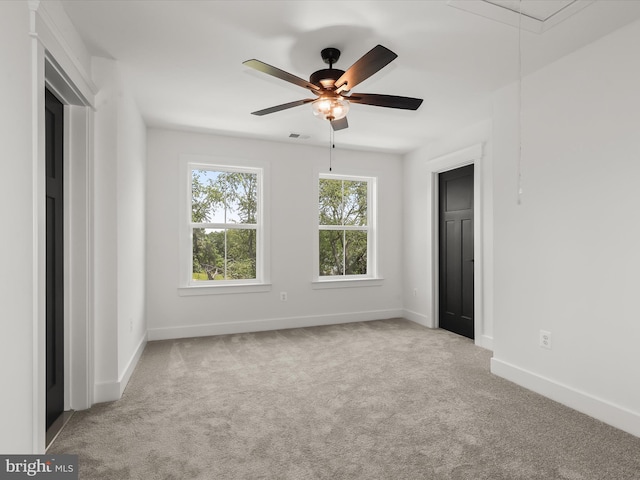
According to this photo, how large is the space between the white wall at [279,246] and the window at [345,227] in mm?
189

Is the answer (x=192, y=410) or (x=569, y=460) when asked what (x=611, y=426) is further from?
(x=192, y=410)

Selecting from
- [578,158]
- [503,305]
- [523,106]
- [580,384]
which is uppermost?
[523,106]

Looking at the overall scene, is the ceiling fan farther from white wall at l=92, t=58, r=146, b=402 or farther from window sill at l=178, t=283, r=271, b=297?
window sill at l=178, t=283, r=271, b=297

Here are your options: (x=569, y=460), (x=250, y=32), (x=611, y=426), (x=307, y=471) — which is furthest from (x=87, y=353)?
(x=611, y=426)

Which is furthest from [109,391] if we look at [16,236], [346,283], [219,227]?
[346,283]

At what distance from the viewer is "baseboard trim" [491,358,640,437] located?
2.32 m

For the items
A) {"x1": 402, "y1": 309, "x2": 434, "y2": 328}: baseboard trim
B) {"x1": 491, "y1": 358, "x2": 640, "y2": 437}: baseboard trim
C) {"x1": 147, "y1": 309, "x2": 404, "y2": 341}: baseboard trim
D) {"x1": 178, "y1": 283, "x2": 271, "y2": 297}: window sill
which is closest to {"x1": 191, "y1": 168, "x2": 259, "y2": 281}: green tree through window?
{"x1": 178, "y1": 283, "x2": 271, "y2": 297}: window sill

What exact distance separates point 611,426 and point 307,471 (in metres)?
1.99

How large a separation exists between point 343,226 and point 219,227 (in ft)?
5.83

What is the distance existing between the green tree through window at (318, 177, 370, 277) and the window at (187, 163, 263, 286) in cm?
97

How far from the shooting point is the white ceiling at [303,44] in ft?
7.13

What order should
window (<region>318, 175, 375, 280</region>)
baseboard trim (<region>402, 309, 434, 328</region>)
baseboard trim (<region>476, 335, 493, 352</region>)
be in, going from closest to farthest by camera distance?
baseboard trim (<region>476, 335, 493, 352</region>) → baseboard trim (<region>402, 309, 434, 328</region>) → window (<region>318, 175, 375, 280</region>)

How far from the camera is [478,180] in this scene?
4211 mm

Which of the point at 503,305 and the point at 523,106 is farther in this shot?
the point at 503,305
